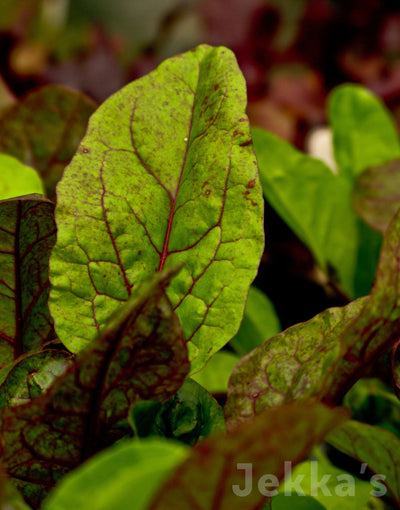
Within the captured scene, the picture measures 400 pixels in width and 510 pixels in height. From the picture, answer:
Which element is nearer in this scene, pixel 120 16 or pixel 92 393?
pixel 92 393

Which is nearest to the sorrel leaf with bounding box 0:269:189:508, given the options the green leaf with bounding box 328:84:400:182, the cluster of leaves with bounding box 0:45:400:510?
the cluster of leaves with bounding box 0:45:400:510

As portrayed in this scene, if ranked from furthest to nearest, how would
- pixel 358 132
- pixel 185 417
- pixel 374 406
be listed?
pixel 358 132 < pixel 374 406 < pixel 185 417

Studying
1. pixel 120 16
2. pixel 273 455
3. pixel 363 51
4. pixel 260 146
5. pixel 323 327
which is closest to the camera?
pixel 273 455

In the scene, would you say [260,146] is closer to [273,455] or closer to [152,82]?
[152,82]

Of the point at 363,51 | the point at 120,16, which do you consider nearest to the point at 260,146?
the point at 363,51

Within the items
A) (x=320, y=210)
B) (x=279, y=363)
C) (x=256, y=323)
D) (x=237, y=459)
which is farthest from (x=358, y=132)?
(x=237, y=459)

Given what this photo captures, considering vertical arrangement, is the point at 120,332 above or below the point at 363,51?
below

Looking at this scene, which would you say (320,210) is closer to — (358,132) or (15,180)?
(358,132)
